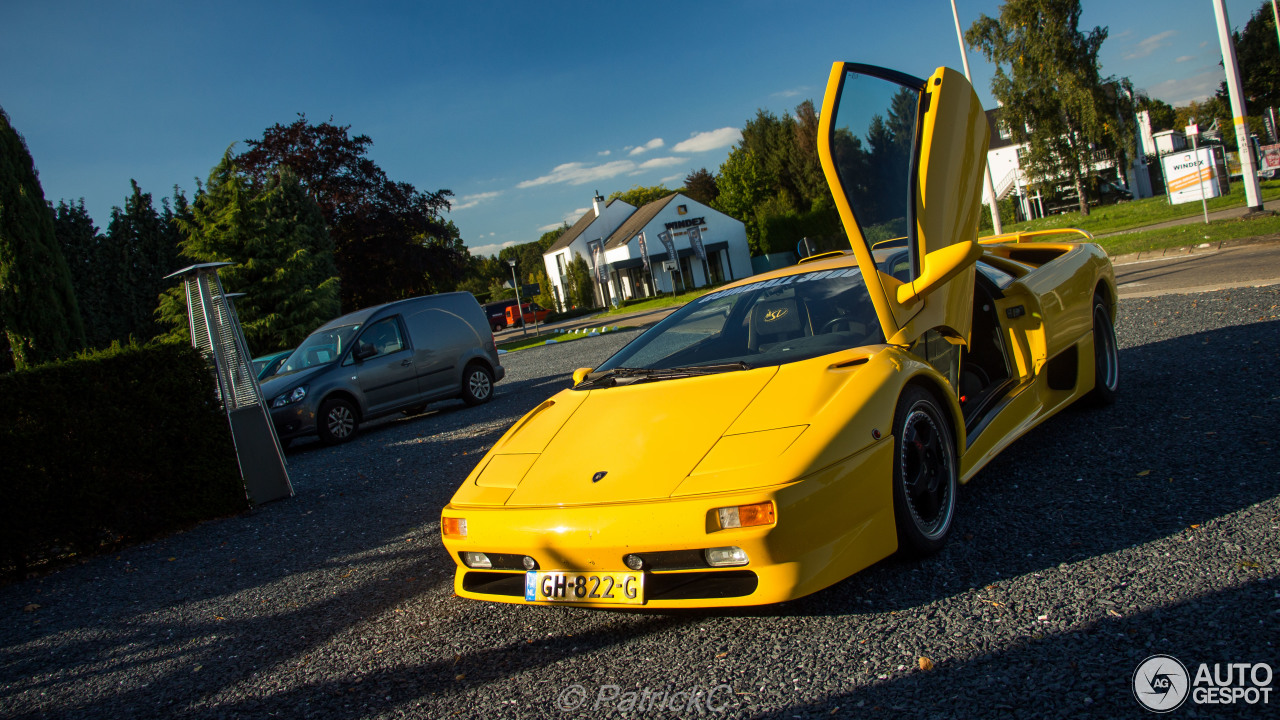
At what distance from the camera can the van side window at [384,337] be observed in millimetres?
10547

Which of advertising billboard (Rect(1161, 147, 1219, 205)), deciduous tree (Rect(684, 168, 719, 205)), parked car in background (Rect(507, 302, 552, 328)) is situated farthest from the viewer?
deciduous tree (Rect(684, 168, 719, 205))

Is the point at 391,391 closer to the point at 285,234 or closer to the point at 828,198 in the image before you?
the point at 828,198

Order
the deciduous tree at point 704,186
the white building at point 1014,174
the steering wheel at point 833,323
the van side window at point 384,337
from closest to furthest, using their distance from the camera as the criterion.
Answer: the steering wheel at point 833,323 → the van side window at point 384,337 → the white building at point 1014,174 → the deciduous tree at point 704,186

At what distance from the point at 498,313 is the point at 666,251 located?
1170 cm

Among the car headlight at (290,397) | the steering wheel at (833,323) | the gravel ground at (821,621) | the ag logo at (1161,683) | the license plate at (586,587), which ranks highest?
the car headlight at (290,397)

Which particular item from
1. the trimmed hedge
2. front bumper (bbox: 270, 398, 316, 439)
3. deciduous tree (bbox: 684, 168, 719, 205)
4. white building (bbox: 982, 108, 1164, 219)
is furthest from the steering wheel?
deciduous tree (bbox: 684, 168, 719, 205)

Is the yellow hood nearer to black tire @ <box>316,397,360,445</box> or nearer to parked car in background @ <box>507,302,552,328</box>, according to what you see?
black tire @ <box>316,397,360,445</box>

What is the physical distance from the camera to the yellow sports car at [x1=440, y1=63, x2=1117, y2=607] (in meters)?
2.63

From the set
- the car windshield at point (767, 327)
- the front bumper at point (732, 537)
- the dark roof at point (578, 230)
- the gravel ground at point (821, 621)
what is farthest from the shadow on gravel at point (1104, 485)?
the dark roof at point (578, 230)

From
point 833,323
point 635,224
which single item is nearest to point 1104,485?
point 833,323

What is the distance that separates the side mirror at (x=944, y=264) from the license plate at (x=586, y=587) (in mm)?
1783

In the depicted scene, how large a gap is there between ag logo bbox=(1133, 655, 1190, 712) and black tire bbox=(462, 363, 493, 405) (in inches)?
401

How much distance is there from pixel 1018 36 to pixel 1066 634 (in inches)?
1472

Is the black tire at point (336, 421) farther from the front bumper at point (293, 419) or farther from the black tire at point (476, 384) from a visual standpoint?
the black tire at point (476, 384)
